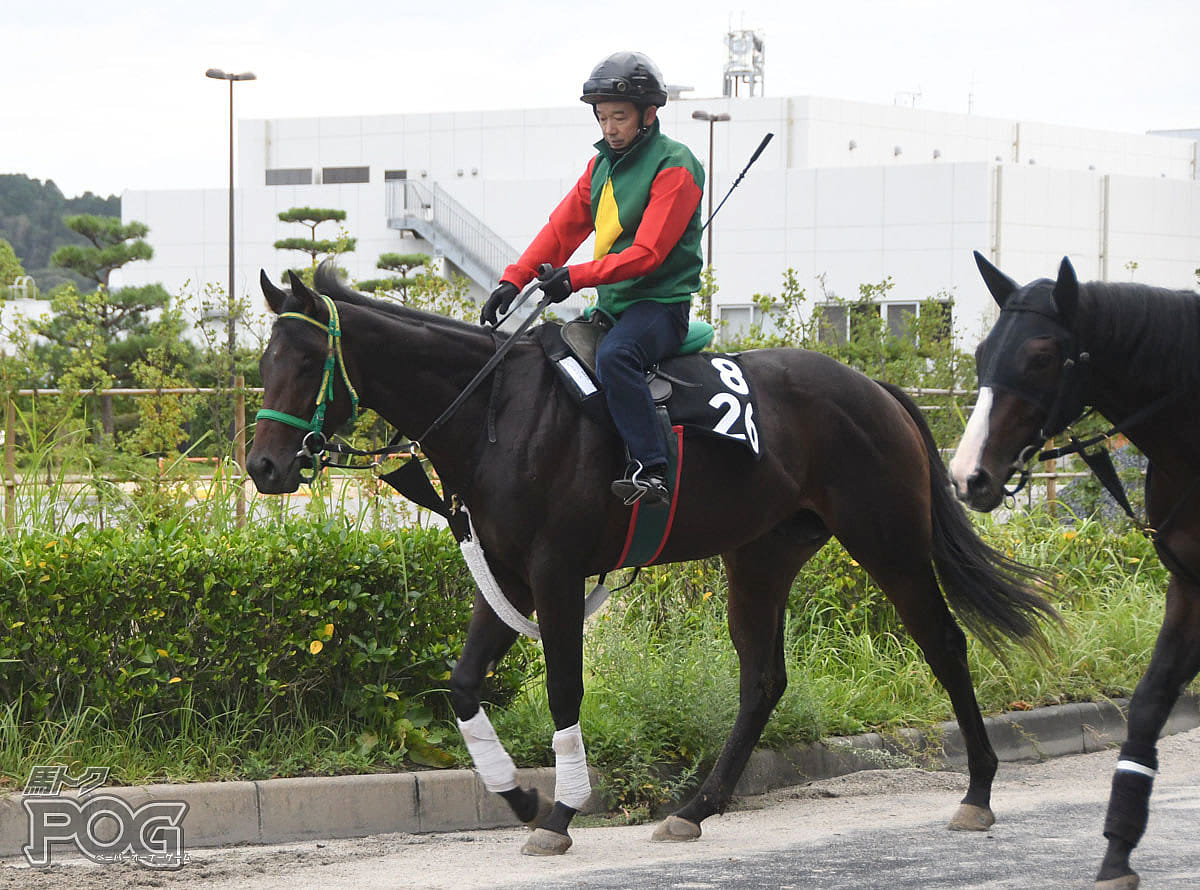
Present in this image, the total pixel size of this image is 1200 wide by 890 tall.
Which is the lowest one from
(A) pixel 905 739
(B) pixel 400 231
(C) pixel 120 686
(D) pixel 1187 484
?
(A) pixel 905 739

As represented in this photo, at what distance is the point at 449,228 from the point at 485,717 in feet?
140

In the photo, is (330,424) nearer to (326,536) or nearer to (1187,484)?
(326,536)

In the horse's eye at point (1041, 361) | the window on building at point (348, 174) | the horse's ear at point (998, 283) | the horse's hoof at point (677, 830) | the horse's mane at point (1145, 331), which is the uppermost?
the window on building at point (348, 174)

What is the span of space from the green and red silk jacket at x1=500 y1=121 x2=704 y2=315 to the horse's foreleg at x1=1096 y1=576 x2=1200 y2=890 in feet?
7.68

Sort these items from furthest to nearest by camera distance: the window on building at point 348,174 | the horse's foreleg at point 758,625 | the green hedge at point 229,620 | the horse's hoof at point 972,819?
the window on building at point 348,174 → the horse's foreleg at point 758,625 → the green hedge at point 229,620 → the horse's hoof at point 972,819

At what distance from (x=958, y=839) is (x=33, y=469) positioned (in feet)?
16.5

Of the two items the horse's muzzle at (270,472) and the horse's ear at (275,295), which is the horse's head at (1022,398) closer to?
the horse's muzzle at (270,472)

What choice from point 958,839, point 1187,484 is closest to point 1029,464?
point 1187,484

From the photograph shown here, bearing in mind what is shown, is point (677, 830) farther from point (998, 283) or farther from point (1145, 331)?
point (1145, 331)

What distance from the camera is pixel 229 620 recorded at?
618 centimetres

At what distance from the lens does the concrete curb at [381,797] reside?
225 inches

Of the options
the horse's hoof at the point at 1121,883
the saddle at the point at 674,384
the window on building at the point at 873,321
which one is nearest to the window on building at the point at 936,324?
the window on building at the point at 873,321

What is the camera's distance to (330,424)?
539cm

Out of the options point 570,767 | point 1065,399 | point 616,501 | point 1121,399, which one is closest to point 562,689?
point 570,767
